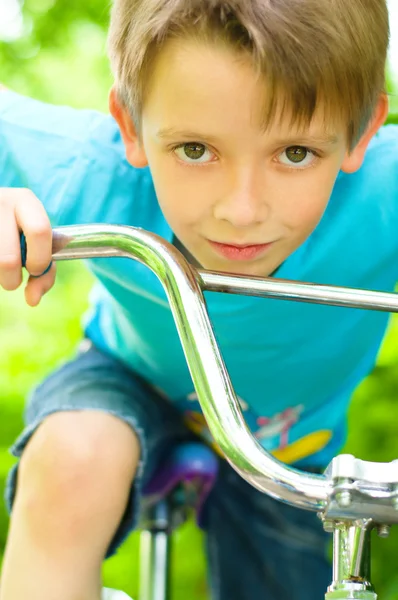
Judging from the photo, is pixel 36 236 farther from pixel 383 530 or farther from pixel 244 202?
pixel 383 530

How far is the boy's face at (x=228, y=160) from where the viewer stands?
2.45 feet

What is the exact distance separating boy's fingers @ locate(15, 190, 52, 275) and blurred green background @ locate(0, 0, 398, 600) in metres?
1.07

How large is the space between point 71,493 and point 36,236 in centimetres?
28

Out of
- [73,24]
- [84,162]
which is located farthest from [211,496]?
[73,24]

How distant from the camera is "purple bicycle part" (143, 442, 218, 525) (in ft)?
3.61

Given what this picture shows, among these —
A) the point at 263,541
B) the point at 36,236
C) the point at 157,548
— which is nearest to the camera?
the point at 36,236

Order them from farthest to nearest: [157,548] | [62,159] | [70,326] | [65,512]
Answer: [70,326] → [157,548] → [62,159] → [65,512]

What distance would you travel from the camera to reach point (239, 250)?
2.74 feet

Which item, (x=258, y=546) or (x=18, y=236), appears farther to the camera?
(x=258, y=546)

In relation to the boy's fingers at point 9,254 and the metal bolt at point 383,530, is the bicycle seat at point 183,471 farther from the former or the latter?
the metal bolt at point 383,530

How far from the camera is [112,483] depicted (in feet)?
3.03

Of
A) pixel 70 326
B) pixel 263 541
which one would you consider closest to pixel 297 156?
pixel 263 541

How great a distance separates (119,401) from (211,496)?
340mm

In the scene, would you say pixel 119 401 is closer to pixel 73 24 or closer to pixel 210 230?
pixel 210 230
